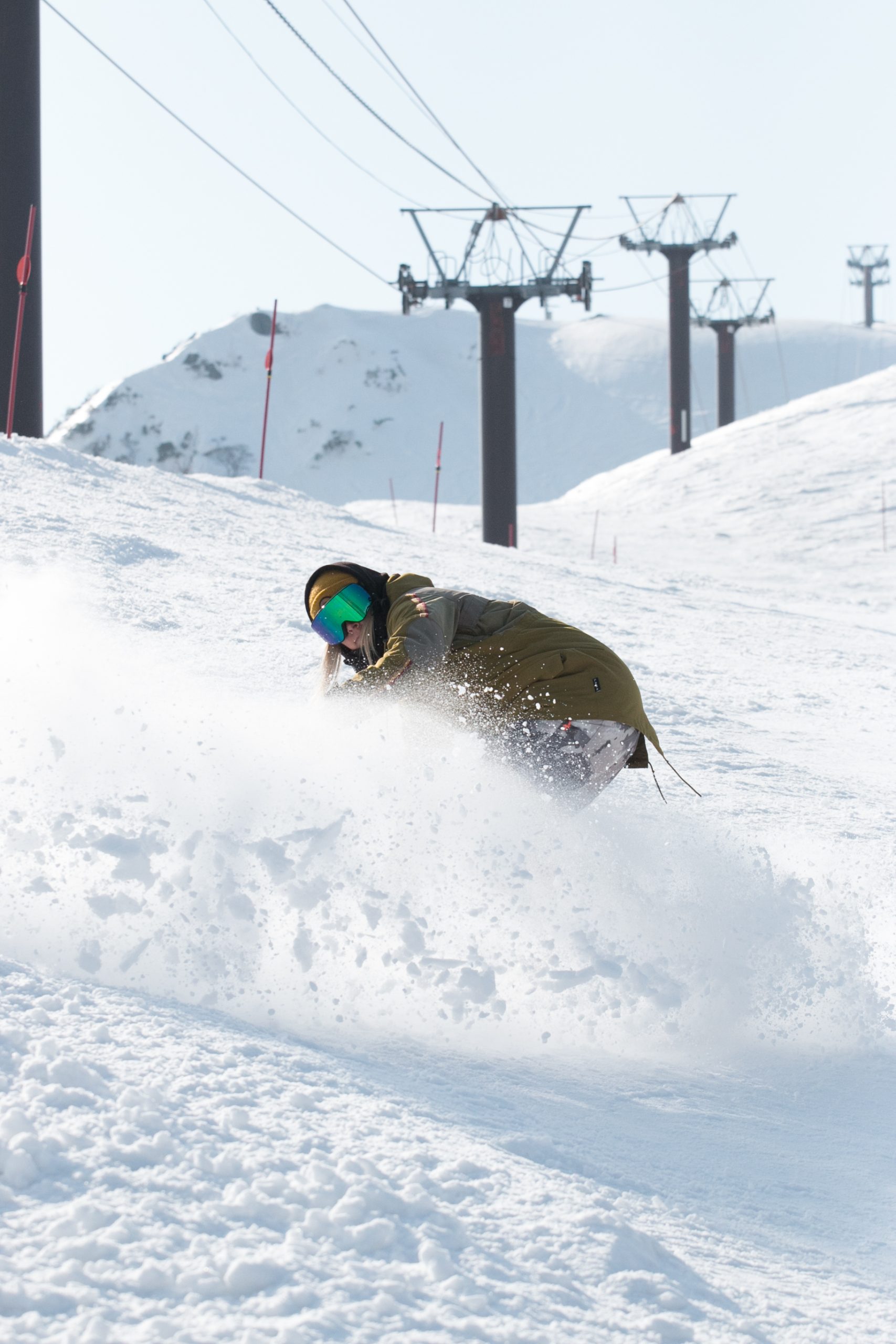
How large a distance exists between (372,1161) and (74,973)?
3.43 ft

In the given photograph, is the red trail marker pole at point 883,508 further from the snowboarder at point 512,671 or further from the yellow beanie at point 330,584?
the yellow beanie at point 330,584

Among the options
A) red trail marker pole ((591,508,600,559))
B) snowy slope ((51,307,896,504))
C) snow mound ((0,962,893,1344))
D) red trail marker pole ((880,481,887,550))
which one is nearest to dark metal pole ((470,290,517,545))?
red trail marker pole ((591,508,600,559))

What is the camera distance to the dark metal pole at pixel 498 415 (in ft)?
72.5

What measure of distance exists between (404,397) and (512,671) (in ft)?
251

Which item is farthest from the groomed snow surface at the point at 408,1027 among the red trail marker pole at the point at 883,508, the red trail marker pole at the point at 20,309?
the red trail marker pole at the point at 883,508

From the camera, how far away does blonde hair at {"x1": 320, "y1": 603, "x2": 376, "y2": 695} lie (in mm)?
3738

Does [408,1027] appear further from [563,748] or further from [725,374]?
[725,374]

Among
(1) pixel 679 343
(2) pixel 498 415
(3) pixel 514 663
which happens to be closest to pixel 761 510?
Answer: (2) pixel 498 415

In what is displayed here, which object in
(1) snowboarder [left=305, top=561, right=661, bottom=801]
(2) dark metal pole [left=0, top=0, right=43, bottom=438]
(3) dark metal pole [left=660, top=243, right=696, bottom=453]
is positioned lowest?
(1) snowboarder [left=305, top=561, right=661, bottom=801]

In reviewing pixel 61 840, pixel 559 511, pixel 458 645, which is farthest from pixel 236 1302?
pixel 559 511

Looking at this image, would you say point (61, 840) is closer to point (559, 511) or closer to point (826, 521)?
point (826, 521)

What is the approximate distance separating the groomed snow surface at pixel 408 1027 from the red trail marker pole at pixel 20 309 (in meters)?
A: 5.31

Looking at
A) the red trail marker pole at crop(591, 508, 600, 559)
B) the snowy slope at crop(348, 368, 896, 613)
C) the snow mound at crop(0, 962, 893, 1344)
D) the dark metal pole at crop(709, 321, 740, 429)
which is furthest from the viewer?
the dark metal pole at crop(709, 321, 740, 429)

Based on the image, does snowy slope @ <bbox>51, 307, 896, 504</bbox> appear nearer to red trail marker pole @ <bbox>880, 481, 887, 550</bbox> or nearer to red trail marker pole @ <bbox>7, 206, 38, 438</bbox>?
red trail marker pole @ <bbox>880, 481, 887, 550</bbox>
